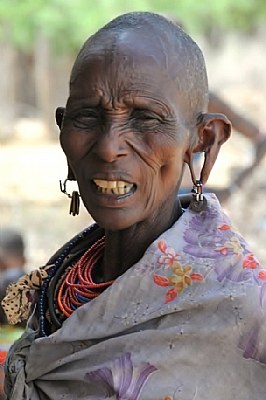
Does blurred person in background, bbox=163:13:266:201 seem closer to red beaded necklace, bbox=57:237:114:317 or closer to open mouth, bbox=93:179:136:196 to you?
red beaded necklace, bbox=57:237:114:317

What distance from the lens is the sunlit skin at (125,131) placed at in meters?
1.46

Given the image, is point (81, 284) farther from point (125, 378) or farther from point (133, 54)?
point (133, 54)

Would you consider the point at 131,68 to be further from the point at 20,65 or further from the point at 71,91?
the point at 20,65

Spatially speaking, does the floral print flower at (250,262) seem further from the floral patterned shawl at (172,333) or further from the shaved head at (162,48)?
the shaved head at (162,48)

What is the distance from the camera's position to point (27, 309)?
1.80 m

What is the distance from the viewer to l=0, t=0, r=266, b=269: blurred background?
8039 millimetres

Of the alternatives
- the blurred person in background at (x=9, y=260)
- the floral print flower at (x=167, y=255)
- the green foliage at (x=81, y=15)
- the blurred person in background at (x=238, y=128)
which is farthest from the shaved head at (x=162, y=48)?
the green foliage at (x=81, y=15)

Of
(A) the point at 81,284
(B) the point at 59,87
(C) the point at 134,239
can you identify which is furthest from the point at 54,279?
(B) the point at 59,87

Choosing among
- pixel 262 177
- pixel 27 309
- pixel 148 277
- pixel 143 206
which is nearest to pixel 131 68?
pixel 143 206

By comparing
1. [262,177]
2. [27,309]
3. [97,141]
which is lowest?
[262,177]

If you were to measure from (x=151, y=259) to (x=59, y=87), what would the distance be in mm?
12355

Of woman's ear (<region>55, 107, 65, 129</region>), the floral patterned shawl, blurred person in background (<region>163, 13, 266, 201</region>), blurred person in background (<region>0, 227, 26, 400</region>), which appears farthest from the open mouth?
blurred person in background (<region>163, 13, 266, 201</region>)

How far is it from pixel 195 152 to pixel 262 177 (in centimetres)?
815

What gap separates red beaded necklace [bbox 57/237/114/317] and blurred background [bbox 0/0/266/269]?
4368mm
